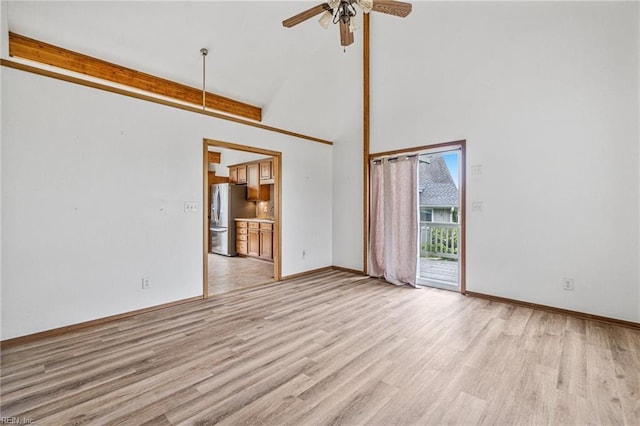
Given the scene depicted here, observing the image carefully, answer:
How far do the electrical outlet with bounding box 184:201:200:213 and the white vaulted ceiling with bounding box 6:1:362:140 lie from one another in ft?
8.74

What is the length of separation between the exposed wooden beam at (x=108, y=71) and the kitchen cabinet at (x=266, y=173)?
4.23 ft

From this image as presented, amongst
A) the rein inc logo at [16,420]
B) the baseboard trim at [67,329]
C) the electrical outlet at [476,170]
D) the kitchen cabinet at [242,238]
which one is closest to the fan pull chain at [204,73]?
the kitchen cabinet at [242,238]

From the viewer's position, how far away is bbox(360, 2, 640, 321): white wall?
2.93 meters

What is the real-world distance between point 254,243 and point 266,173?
1.63 m

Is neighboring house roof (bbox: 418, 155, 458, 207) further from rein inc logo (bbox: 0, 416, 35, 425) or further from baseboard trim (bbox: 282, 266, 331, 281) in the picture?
rein inc logo (bbox: 0, 416, 35, 425)

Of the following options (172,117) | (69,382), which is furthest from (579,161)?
(69,382)

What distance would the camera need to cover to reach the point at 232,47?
16.2ft

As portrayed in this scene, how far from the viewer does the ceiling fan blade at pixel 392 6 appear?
254cm

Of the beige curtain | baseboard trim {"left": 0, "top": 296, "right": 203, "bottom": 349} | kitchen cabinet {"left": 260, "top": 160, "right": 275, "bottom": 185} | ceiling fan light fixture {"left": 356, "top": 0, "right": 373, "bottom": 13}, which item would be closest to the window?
the beige curtain

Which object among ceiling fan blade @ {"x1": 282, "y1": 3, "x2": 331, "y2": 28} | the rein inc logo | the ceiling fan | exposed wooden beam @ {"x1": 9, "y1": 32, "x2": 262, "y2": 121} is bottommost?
the rein inc logo

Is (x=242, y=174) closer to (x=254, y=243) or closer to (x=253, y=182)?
(x=253, y=182)

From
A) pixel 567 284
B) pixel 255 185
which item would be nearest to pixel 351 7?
pixel 567 284

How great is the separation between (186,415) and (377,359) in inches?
54.0

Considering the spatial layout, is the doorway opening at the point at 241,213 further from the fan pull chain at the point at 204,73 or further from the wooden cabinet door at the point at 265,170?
the fan pull chain at the point at 204,73
